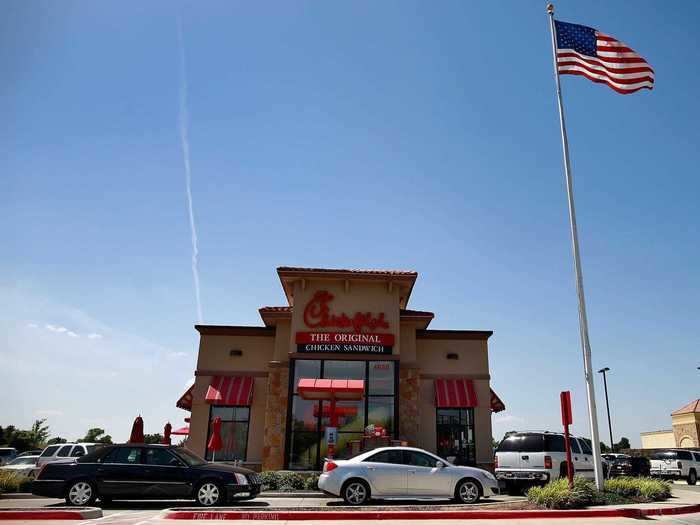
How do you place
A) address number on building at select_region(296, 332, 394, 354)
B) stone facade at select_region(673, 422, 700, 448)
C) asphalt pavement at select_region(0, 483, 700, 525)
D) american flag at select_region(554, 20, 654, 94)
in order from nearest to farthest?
asphalt pavement at select_region(0, 483, 700, 525) → american flag at select_region(554, 20, 654, 94) → address number on building at select_region(296, 332, 394, 354) → stone facade at select_region(673, 422, 700, 448)

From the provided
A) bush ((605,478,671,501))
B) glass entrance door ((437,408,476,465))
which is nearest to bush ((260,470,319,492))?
glass entrance door ((437,408,476,465))

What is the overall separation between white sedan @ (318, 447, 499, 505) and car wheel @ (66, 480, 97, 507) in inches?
210

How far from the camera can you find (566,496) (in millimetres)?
11297

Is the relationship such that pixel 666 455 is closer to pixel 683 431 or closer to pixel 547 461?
pixel 547 461

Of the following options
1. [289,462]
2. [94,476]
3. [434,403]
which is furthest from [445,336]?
[94,476]


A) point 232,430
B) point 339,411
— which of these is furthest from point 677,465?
point 232,430

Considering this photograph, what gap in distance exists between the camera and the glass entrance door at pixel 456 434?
71.5 ft

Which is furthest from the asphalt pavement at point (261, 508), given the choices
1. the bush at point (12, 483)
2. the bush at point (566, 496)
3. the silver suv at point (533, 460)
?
the bush at point (12, 483)

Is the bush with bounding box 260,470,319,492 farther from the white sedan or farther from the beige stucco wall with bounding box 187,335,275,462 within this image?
the beige stucco wall with bounding box 187,335,275,462

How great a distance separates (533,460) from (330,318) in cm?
975

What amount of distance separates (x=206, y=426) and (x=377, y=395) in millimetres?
7489

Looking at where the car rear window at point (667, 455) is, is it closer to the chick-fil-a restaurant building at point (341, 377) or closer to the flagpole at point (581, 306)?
the chick-fil-a restaurant building at point (341, 377)

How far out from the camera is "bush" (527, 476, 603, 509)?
11.2 m

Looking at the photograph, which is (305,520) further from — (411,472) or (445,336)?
(445,336)
